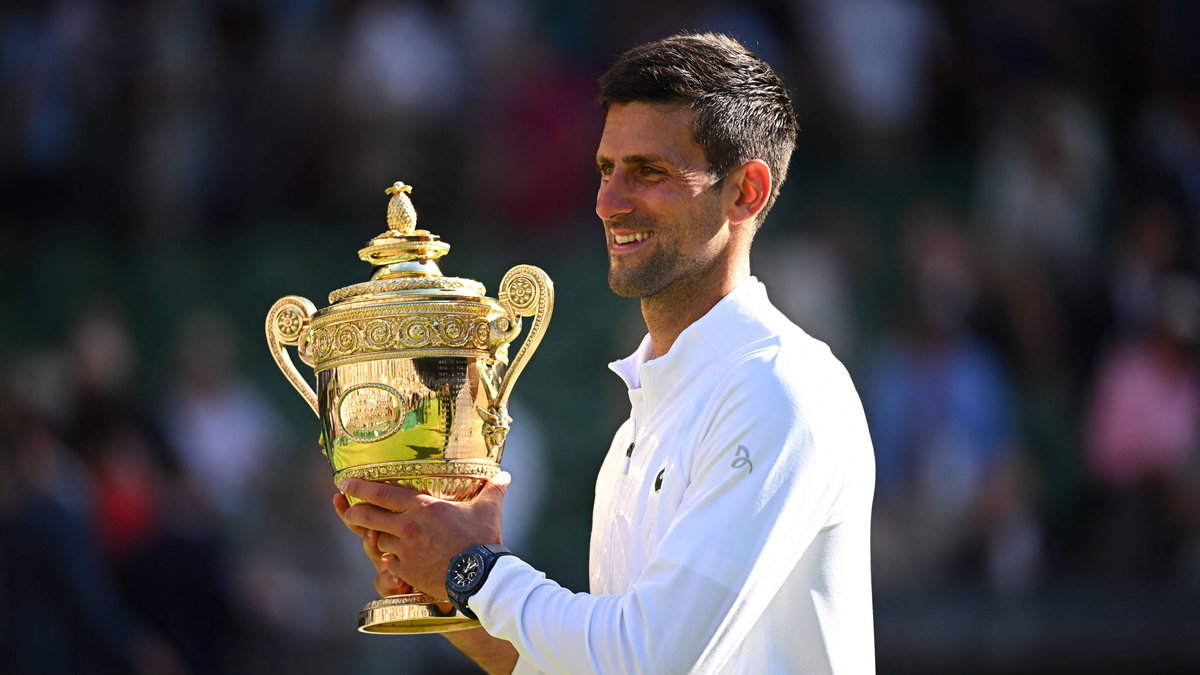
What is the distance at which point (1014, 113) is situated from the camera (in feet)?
→ 28.2

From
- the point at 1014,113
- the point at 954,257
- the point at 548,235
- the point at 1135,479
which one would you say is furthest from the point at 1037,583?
→ the point at 548,235

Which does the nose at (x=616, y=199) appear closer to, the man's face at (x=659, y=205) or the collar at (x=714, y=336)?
the man's face at (x=659, y=205)

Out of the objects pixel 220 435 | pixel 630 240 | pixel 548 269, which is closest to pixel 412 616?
pixel 630 240

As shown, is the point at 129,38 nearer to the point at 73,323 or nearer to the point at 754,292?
the point at 73,323

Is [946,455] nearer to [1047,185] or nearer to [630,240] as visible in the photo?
[1047,185]

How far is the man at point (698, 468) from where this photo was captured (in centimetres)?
257

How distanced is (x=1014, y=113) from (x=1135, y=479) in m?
2.05

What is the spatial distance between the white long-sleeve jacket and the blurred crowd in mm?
4399

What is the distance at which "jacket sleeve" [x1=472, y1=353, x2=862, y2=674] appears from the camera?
254 cm

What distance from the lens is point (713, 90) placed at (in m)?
2.83

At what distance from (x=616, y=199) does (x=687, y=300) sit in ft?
0.61

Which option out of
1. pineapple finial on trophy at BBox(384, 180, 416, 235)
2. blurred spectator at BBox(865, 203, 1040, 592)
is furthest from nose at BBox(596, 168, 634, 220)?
blurred spectator at BBox(865, 203, 1040, 592)

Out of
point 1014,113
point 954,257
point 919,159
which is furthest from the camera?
point 919,159

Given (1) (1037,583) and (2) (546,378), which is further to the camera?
(2) (546,378)
